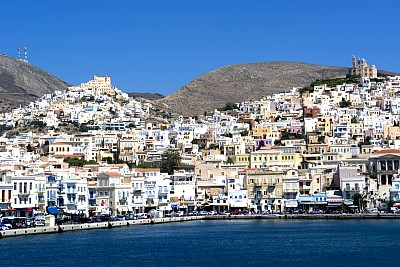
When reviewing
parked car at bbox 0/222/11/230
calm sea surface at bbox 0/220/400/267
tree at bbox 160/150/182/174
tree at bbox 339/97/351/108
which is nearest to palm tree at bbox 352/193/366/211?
calm sea surface at bbox 0/220/400/267

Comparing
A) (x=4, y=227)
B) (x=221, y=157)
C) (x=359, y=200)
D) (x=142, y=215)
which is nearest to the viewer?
(x=4, y=227)

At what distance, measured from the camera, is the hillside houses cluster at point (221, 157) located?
77938 mm

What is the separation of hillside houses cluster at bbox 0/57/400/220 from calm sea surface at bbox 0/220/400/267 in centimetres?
722

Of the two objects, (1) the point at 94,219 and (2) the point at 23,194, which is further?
(1) the point at 94,219

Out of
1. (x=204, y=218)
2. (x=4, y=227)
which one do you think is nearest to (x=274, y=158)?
(x=204, y=218)

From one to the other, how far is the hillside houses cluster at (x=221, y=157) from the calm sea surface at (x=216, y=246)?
23.7 ft

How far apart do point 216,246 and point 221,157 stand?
46.8 m

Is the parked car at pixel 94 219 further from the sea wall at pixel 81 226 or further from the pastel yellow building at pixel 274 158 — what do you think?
the pastel yellow building at pixel 274 158

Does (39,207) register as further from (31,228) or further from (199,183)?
(199,183)

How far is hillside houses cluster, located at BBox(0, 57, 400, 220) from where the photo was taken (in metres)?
77.9

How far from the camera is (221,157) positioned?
336 feet

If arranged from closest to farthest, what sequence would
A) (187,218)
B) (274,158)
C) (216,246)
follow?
(216,246), (187,218), (274,158)

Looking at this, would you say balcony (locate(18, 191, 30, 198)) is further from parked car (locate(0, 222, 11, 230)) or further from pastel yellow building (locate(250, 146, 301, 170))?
pastel yellow building (locate(250, 146, 301, 170))

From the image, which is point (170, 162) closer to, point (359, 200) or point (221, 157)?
point (221, 157)
